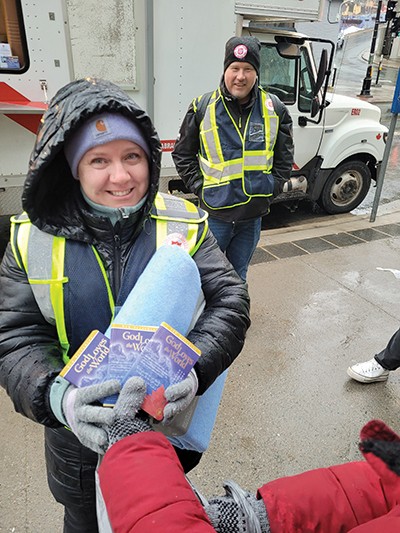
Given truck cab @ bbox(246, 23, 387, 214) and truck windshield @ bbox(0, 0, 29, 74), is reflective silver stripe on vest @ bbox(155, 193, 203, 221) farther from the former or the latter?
truck cab @ bbox(246, 23, 387, 214)

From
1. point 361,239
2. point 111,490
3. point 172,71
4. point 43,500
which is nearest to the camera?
point 111,490

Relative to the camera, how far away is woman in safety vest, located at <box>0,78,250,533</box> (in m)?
1.17

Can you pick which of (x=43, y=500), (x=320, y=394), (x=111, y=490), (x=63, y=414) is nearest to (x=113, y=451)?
(x=111, y=490)

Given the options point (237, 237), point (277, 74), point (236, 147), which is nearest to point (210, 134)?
point (236, 147)

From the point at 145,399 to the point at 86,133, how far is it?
71cm

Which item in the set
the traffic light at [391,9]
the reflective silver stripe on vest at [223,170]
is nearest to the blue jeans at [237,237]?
the reflective silver stripe on vest at [223,170]

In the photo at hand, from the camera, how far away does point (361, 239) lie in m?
5.62

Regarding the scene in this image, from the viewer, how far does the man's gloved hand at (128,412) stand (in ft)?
3.14

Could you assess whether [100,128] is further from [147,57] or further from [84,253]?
[147,57]

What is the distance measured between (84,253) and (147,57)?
3489 millimetres

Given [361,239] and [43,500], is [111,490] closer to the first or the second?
[43,500]

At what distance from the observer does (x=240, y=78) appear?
110 inches

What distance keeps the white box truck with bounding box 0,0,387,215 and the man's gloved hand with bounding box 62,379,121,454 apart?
133 inches

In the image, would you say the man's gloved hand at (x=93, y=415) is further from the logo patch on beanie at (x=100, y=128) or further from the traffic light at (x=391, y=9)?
the traffic light at (x=391, y=9)
